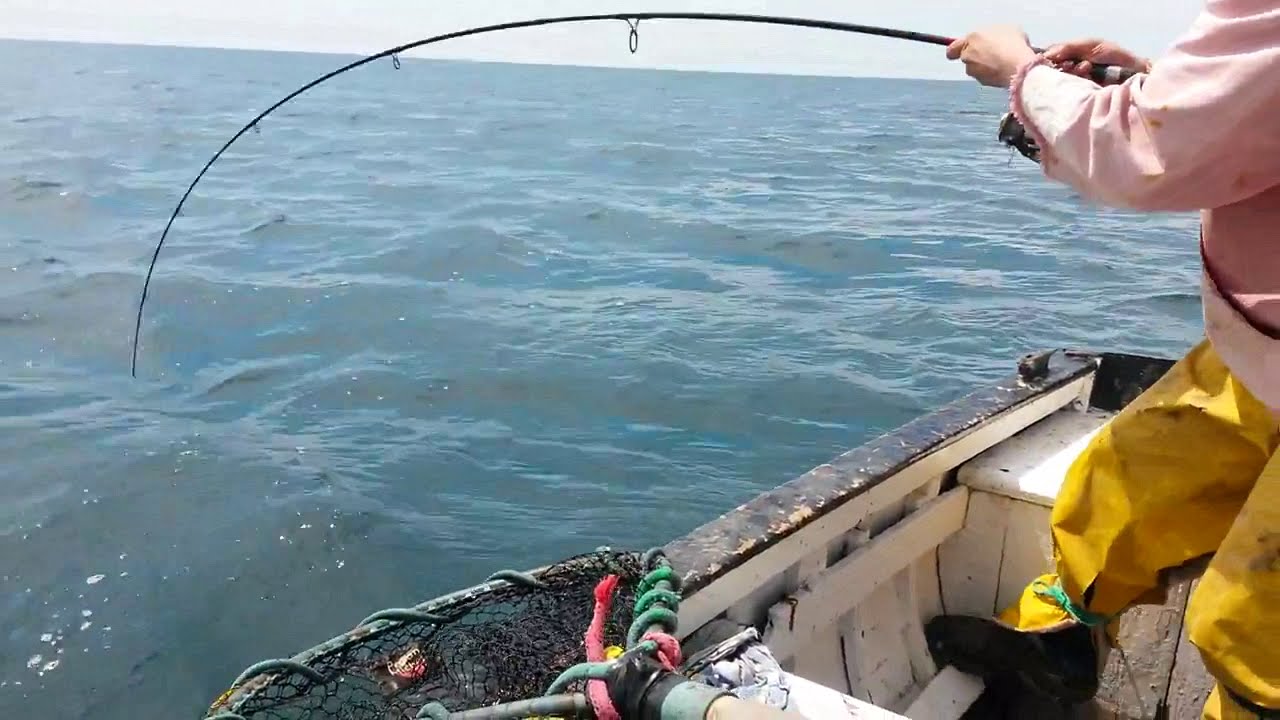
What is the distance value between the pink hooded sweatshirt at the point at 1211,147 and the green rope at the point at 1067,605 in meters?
1.03

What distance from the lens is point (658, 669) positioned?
1792mm

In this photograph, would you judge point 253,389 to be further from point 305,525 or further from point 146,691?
point 146,691

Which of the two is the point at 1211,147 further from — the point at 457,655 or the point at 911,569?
the point at 911,569

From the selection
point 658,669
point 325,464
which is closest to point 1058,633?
point 658,669

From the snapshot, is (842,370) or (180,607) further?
(842,370)

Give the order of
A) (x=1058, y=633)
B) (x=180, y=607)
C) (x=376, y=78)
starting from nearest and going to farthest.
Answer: (x=1058, y=633)
(x=180, y=607)
(x=376, y=78)

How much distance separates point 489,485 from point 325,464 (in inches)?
51.5

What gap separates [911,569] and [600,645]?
164cm

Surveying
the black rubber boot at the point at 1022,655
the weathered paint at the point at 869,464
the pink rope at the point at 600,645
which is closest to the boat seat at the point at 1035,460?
the weathered paint at the point at 869,464

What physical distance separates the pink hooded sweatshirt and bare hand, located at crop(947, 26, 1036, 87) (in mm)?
108

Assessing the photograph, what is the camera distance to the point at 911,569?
10.9 ft

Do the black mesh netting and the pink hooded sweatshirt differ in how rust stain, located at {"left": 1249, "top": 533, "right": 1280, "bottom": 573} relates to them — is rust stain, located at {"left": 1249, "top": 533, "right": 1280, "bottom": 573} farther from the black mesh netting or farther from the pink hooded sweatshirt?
the black mesh netting

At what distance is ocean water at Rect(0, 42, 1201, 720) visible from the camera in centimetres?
607

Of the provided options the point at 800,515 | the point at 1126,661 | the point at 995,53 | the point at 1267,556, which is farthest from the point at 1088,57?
the point at 1126,661
